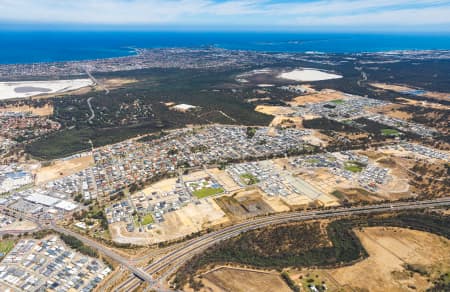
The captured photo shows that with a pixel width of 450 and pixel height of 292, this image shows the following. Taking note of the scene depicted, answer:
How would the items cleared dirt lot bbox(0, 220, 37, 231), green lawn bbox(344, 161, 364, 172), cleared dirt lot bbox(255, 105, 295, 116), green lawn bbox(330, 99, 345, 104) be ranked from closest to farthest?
1. cleared dirt lot bbox(0, 220, 37, 231)
2. green lawn bbox(344, 161, 364, 172)
3. cleared dirt lot bbox(255, 105, 295, 116)
4. green lawn bbox(330, 99, 345, 104)

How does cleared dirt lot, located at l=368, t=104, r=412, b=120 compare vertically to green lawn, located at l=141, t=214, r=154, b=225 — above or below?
above

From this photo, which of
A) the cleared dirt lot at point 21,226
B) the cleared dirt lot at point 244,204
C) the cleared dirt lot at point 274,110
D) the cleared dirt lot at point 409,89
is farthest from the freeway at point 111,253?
the cleared dirt lot at point 409,89

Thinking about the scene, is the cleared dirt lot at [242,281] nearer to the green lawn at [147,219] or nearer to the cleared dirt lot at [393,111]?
the green lawn at [147,219]

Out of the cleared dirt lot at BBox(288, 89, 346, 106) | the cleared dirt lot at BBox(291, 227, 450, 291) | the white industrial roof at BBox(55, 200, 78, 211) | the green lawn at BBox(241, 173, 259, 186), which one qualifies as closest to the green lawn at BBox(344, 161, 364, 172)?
the green lawn at BBox(241, 173, 259, 186)

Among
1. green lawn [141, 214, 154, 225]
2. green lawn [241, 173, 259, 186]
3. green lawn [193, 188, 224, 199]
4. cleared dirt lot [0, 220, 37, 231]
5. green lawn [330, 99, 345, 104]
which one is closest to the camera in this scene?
cleared dirt lot [0, 220, 37, 231]

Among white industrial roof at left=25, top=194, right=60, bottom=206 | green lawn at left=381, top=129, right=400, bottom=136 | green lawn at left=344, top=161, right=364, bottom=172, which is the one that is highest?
green lawn at left=381, top=129, right=400, bottom=136

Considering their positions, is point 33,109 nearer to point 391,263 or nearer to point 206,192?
point 206,192

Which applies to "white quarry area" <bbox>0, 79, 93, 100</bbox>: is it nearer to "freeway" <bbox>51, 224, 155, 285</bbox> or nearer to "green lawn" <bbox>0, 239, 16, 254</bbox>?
"green lawn" <bbox>0, 239, 16, 254</bbox>

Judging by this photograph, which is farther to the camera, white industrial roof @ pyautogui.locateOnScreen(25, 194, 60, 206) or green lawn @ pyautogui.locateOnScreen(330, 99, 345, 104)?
green lawn @ pyautogui.locateOnScreen(330, 99, 345, 104)
